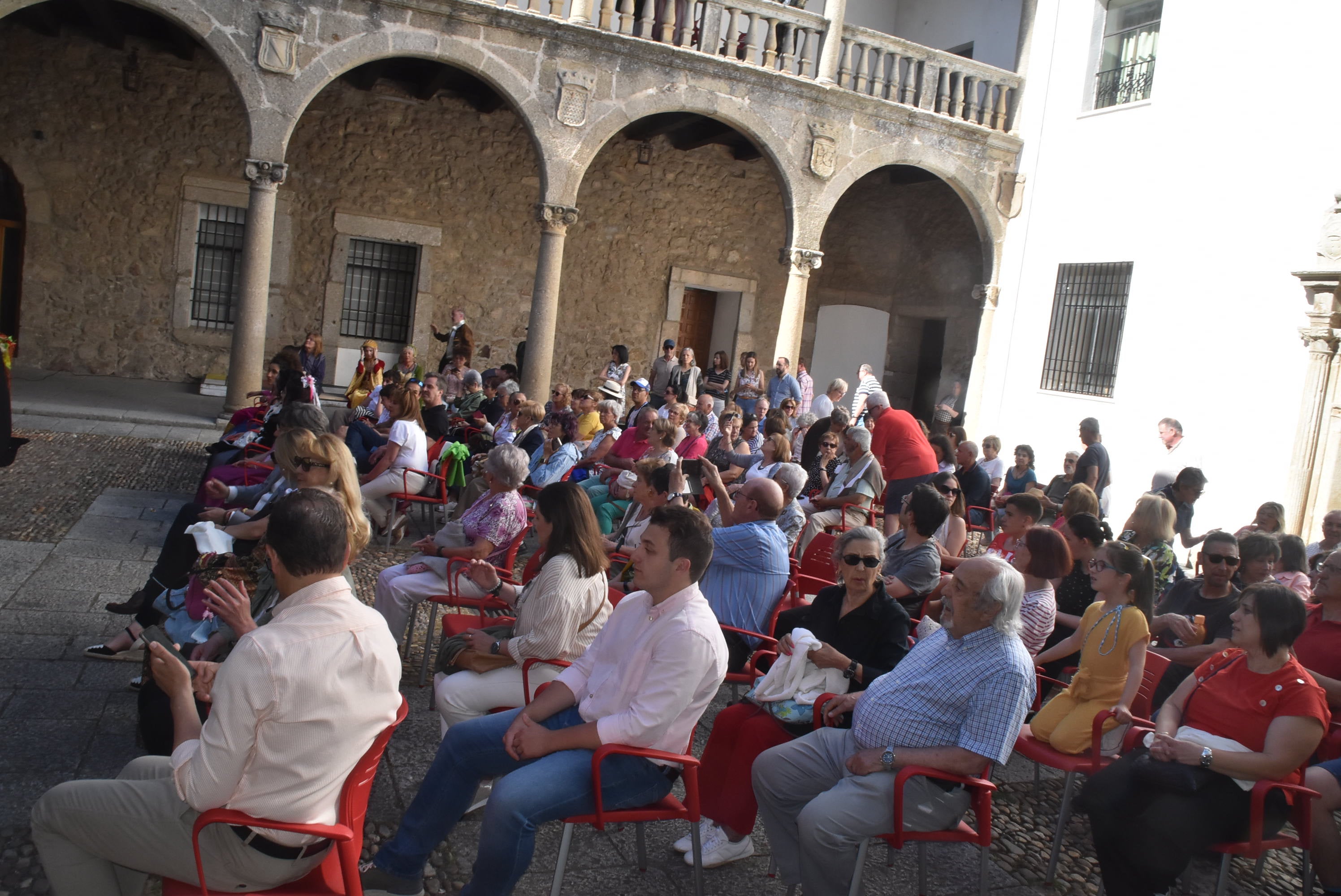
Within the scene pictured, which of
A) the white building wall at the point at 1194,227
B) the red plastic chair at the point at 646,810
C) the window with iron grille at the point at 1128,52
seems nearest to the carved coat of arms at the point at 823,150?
the white building wall at the point at 1194,227

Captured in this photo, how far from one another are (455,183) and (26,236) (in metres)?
5.11

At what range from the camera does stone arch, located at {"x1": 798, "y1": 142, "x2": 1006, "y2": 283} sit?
12359 millimetres

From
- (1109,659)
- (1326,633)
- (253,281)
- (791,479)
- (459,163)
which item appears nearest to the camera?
(1109,659)

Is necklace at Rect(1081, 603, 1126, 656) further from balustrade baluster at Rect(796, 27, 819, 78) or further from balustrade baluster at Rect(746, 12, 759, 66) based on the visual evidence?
balustrade baluster at Rect(796, 27, 819, 78)

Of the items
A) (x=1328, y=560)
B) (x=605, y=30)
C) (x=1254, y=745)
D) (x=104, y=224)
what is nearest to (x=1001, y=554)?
(x=1328, y=560)

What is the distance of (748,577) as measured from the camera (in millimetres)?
4254

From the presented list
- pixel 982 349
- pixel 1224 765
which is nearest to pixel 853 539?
pixel 1224 765

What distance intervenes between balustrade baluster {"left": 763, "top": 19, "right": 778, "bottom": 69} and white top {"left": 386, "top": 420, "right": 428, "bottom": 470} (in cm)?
710

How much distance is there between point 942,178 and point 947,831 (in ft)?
37.7

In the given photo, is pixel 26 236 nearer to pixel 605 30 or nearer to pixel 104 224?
pixel 104 224

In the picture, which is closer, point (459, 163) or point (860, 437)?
point (860, 437)

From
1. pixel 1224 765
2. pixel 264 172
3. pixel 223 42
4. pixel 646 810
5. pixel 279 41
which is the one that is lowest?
pixel 646 810

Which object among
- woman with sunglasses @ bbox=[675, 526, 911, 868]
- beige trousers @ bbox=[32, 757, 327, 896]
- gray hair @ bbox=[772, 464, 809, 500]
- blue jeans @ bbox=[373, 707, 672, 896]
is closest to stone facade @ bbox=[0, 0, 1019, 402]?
gray hair @ bbox=[772, 464, 809, 500]

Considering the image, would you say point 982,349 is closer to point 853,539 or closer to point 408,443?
point 408,443
